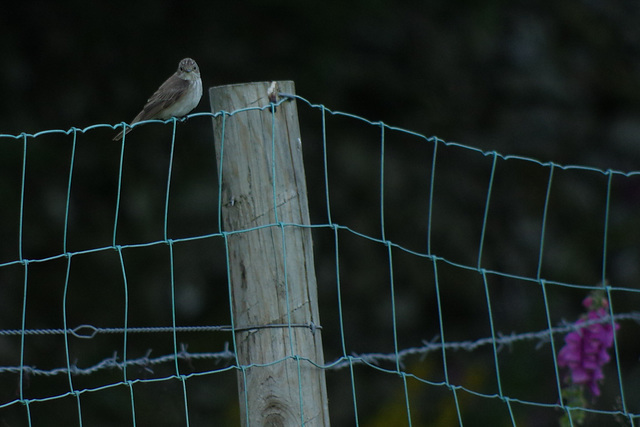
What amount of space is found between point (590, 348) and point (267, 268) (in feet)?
5.89

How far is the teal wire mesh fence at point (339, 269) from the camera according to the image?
7.20 metres

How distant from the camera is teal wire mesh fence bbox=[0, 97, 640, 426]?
23.6ft

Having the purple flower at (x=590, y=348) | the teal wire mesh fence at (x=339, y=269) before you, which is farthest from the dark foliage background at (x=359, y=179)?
the purple flower at (x=590, y=348)

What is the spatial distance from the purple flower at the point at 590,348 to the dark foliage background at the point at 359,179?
1991 millimetres

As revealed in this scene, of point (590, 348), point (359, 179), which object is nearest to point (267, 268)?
point (590, 348)

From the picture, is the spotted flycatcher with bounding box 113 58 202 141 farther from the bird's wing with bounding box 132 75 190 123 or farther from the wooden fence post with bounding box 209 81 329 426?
the wooden fence post with bounding box 209 81 329 426

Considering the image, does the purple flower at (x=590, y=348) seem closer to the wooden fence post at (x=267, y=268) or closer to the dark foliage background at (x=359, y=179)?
the wooden fence post at (x=267, y=268)

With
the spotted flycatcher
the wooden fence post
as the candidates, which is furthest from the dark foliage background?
the wooden fence post

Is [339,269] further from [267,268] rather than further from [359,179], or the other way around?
[267,268]

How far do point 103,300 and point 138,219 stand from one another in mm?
714

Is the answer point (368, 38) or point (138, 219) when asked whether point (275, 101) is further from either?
point (368, 38)

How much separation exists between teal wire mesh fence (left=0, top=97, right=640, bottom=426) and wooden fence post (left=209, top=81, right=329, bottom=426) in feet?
10.4

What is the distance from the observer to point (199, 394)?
26.3 feet

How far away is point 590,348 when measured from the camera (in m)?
4.16
